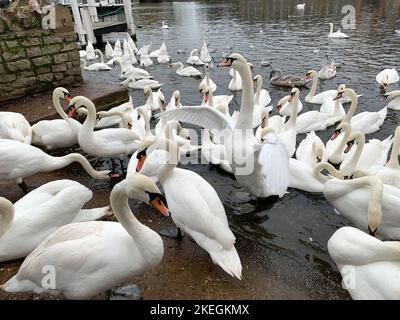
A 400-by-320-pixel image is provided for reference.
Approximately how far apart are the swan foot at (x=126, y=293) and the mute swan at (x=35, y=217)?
1.02 meters

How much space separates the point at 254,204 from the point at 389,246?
2414 millimetres

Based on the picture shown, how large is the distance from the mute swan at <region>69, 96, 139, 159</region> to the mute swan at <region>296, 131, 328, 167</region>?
10.0 ft

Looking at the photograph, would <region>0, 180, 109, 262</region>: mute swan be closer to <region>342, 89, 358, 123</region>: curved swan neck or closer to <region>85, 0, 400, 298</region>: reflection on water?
<region>85, 0, 400, 298</region>: reflection on water

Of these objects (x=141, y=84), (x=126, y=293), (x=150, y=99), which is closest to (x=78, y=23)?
(x=141, y=84)

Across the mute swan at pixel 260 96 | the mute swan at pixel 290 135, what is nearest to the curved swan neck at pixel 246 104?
the mute swan at pixel 290 135

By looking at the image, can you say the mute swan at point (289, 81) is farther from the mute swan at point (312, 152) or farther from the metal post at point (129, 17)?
the metal post at point (129, 17)

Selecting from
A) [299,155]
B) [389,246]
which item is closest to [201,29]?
[299,155]

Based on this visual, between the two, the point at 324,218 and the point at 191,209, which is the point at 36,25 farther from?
the point at 324,218

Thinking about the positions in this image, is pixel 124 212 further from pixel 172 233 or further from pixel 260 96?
pixel 260 96

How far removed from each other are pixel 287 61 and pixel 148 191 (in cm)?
1339

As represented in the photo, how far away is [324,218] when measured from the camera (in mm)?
4980

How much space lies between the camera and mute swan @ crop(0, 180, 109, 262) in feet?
11.9

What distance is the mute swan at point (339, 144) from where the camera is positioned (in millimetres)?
6113

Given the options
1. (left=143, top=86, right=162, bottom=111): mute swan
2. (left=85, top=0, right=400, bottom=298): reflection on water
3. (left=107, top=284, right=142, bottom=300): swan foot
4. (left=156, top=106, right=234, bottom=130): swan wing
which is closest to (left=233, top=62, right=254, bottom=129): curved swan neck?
(left=156, top=106, right=234, bottom=130): swan wing
